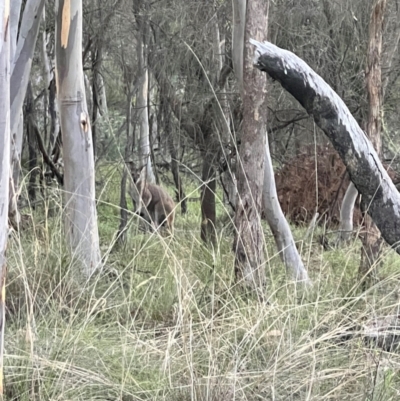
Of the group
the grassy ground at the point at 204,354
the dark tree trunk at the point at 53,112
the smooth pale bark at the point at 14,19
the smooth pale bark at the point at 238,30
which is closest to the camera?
the grassy ground at the point at 204,354

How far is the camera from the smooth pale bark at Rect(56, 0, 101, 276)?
14.8 feet

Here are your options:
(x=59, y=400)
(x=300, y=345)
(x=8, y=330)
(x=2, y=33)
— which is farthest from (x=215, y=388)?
(x=2, y=33)

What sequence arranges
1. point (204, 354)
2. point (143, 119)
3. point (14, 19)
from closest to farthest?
point (204, 354) < point (14, 19) < point (143, 119)

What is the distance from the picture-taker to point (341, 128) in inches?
114

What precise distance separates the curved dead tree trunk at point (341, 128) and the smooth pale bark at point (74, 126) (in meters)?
2.14

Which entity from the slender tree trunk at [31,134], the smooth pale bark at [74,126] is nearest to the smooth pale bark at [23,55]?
the smooth pale bark at [74,126]

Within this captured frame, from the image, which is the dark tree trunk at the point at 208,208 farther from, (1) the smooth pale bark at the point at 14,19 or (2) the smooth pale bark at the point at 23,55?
(1) the smooth pale bark at the point at 14,19

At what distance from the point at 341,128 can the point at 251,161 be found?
3.58 ft

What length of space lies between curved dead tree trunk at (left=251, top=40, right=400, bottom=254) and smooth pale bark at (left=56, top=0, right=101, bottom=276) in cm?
214

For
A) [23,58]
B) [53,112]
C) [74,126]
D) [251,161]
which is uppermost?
[23,58]

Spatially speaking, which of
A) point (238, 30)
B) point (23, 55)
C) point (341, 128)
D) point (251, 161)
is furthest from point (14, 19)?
point (341, 128)

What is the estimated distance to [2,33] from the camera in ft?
6.67

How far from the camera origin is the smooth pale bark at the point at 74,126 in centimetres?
452

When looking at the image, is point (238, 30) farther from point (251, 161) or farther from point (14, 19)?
point (14, 19)
